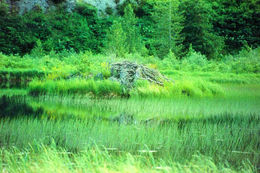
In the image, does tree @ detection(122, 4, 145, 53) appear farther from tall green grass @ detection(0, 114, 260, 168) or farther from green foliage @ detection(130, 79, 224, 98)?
tall green grass @ detection(0, 114, 260, 168)

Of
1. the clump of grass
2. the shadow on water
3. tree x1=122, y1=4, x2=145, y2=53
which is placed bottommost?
the shadow on water

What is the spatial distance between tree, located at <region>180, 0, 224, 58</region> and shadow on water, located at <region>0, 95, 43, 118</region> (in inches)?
427

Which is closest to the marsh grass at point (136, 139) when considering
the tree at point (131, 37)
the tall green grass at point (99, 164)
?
the tall green grass at point (99, 164)

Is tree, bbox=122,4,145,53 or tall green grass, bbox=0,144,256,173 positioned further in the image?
tree, bbox=122,4,145,53

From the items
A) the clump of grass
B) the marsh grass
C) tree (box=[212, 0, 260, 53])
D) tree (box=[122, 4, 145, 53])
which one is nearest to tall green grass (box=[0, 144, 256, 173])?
the marsh grass

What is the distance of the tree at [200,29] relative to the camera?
15.5 metres

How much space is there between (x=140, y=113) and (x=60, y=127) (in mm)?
1409

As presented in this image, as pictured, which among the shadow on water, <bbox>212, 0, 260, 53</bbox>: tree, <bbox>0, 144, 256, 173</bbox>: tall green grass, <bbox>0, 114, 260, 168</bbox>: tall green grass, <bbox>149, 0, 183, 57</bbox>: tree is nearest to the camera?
<bbox>0, 144, 256, 173</bbox>: tall green grass

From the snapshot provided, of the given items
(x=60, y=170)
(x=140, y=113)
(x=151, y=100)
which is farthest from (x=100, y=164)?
(x=151, y=100)

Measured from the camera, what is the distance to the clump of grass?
6465 mm

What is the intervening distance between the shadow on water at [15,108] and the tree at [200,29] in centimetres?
1084

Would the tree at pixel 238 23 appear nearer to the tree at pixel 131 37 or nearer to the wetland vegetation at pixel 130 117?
the wetland vegetation at pixel 130 117

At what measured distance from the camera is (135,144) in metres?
2.87

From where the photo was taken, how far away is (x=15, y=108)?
4.85 m
